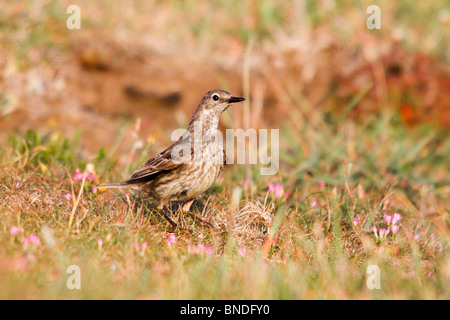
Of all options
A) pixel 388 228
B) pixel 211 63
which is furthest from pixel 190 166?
pixel 211 63

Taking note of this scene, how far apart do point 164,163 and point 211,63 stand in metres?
5.74

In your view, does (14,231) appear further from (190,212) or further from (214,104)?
(214,104)

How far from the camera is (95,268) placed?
3.75 meters

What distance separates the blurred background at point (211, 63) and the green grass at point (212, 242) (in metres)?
2.57

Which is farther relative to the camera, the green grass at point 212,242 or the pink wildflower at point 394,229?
the pink wildflower at point 394,229

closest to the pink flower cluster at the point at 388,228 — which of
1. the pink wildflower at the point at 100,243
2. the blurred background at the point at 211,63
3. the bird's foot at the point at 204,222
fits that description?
the bird's foot at the point at 204,222

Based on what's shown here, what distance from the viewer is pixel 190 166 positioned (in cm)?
495

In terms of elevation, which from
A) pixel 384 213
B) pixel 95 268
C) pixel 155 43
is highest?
pixel 155 43

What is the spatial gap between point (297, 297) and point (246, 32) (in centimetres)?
823

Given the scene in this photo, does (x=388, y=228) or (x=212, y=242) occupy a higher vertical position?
(x=388, y=228)

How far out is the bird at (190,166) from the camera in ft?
16.1

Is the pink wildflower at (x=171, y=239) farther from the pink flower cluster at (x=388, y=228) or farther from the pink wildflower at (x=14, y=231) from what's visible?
the pink flower cluster at (x=388, y=228)
